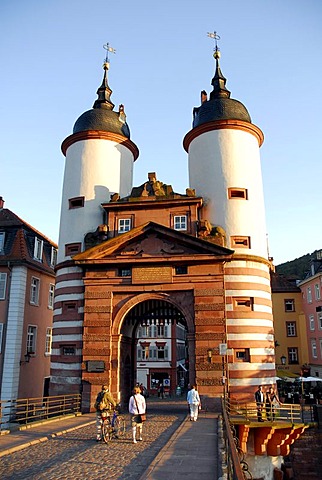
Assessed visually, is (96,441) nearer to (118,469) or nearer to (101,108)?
(118,469)

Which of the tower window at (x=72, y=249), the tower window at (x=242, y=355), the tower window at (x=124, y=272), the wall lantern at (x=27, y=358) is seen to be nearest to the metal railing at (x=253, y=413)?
the tower window at (x=242, y=355)

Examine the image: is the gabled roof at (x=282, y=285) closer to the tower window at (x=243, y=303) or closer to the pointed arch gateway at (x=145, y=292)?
the tower window at (x=243, y=303)

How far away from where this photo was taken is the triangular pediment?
23016 millimetres

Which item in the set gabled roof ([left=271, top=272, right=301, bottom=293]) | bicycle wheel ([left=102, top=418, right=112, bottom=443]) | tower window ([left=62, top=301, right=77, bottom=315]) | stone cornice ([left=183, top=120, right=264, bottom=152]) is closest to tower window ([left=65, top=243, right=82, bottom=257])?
tower window ([left=62, top=301, right=77, bottom=315])

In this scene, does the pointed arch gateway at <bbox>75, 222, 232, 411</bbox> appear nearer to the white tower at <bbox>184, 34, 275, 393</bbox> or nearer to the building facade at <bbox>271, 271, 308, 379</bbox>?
the white tower at <bbox>184, 34, 275, 393</bbox>

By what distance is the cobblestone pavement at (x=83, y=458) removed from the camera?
976 centimetres

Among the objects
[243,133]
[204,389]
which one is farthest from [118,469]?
[243,133]

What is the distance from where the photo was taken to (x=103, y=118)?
28922 mm

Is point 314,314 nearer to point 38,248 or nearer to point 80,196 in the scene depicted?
point 38,248

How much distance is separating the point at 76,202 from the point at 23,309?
7829 millimetres

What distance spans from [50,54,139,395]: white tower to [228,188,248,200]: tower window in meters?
7.41

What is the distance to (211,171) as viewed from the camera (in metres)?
26.7

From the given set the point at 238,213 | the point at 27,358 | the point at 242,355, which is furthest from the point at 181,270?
the point at 27,358

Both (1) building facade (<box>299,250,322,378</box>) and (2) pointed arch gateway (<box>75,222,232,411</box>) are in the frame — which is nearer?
(2) pointed arch gateway (<box>75,222,232,411</box>)
